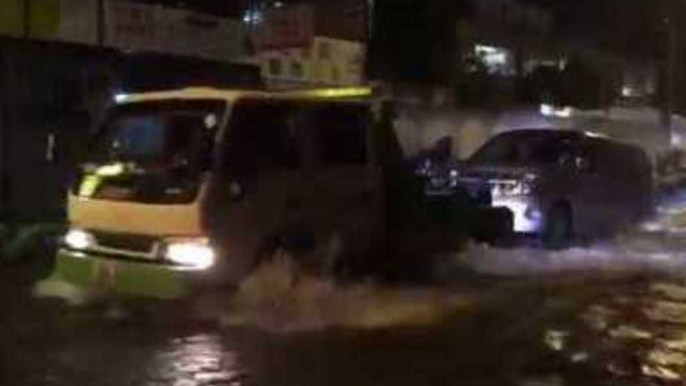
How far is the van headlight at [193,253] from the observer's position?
11.7m

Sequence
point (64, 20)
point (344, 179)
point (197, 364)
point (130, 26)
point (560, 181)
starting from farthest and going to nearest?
point (130, 26)
point (64, 20)
point (560, 181)
point (344, 179)
point (197, 364)

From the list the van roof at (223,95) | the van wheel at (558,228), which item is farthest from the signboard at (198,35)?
the van roof at (223,95)

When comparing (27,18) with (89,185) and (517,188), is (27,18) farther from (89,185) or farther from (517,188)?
(89,185)

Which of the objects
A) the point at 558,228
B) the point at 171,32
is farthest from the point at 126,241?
the point at 171,32

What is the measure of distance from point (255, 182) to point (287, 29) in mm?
9529

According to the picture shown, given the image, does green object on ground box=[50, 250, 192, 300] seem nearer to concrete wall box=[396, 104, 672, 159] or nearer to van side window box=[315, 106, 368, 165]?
van side window box=[315, 106, 368, 165]

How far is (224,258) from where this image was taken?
11.8 m

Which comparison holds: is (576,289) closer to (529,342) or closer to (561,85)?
(529,342)

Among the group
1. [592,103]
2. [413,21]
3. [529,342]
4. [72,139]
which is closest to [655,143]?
[592,103]

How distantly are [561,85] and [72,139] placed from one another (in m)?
22.3

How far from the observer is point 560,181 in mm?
19766

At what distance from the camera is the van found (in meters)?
11.7

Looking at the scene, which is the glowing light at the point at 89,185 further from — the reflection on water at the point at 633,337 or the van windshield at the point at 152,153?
the reflection on water at the point at 633,337

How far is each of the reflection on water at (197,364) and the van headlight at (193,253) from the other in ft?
1.90
